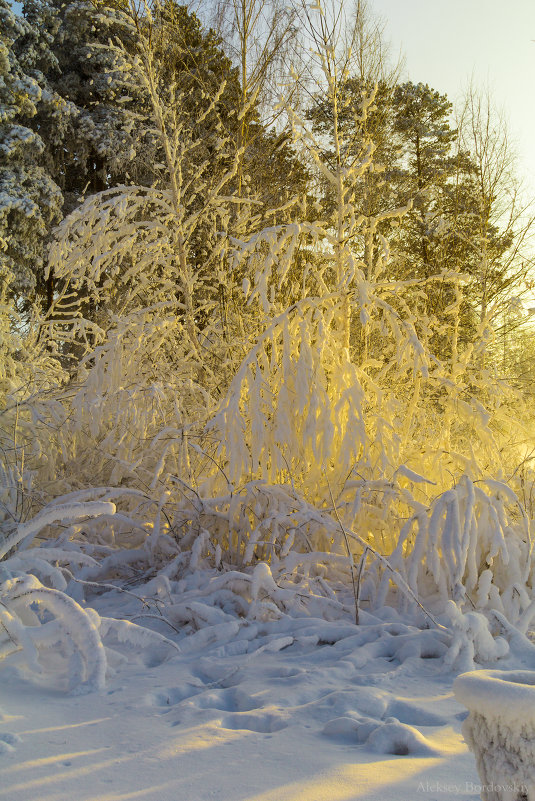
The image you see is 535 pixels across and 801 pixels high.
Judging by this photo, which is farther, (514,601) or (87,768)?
(514,601)

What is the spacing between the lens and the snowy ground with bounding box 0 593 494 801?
3.70ft

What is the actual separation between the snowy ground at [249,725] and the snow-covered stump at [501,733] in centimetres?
35

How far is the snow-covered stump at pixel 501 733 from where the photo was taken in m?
0.75

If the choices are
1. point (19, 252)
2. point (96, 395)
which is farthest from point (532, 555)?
point (19, 252)

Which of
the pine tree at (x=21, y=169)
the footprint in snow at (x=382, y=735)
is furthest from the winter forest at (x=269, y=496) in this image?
the pine tree at (x=21, y=169)

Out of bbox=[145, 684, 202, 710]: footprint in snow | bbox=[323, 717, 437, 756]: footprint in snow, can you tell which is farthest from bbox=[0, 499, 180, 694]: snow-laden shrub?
bbox=[323, 717, 437, 756]: footprint in snow

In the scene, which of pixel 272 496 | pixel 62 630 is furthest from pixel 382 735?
pixel 272 496

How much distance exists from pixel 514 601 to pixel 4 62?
14.8 metres

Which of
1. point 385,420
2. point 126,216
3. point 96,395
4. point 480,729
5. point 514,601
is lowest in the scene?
point 514,601

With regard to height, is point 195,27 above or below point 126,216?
above

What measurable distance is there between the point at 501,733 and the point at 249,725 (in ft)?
2.67

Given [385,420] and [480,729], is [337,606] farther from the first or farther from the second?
[480,729]

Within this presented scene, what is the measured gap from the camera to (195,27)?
11320 millimetres

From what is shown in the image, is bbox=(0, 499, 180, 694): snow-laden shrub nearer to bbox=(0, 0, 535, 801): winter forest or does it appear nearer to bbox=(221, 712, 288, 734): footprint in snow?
bbox=(0, 0, 535, 801): winter forest
